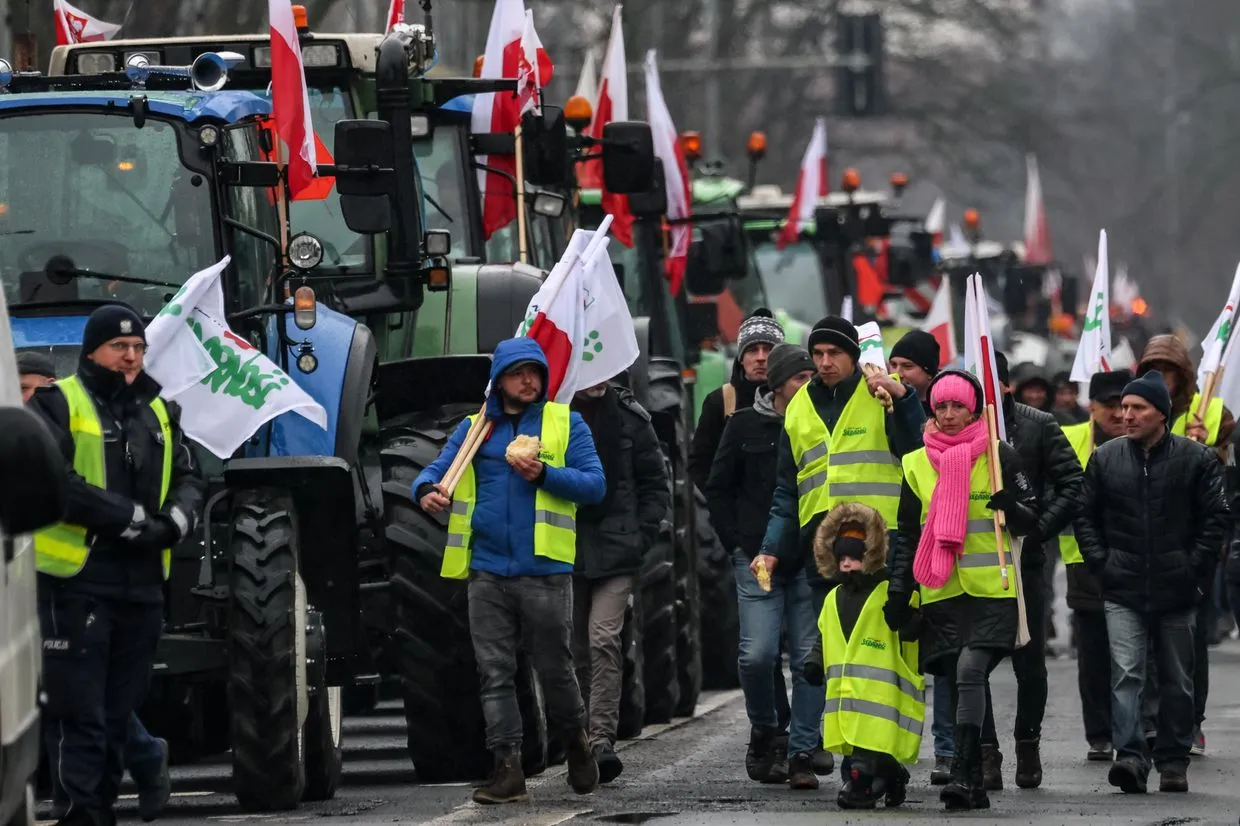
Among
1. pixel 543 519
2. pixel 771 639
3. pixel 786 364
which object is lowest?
pixel 771 639

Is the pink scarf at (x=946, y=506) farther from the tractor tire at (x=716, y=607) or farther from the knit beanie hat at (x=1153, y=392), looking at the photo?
the tractor tire at (x=716, y=607)

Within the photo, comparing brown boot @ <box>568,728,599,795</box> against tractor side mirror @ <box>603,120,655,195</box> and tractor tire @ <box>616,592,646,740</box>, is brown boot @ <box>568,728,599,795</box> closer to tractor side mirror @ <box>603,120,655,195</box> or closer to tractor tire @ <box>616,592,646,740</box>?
tractor tire @ <box>616,592,646,740</box>

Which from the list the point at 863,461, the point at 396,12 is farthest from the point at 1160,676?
the point at 396,12

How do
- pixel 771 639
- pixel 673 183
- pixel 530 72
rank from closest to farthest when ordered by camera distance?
pixel 771 639, pixel 530 72, pixel 673 183

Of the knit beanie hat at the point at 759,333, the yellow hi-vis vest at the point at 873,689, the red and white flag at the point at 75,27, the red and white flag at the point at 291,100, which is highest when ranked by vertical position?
the red and white flag at the point at 75,27

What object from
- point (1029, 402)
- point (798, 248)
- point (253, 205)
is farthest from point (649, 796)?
point (798, 248)

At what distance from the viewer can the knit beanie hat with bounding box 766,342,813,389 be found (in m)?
14.2

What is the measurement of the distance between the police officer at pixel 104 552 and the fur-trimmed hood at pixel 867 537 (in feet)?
9.06

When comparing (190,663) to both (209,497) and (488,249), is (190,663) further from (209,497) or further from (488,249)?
(488,249)

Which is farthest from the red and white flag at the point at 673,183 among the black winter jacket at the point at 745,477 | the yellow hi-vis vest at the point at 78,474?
the yellow hi-vis vest at the point at 78,474

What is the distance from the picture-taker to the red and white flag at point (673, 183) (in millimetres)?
21719

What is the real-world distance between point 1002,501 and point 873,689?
859mm

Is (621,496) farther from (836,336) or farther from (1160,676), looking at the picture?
(1160,676)

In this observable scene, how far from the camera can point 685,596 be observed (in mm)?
17250
